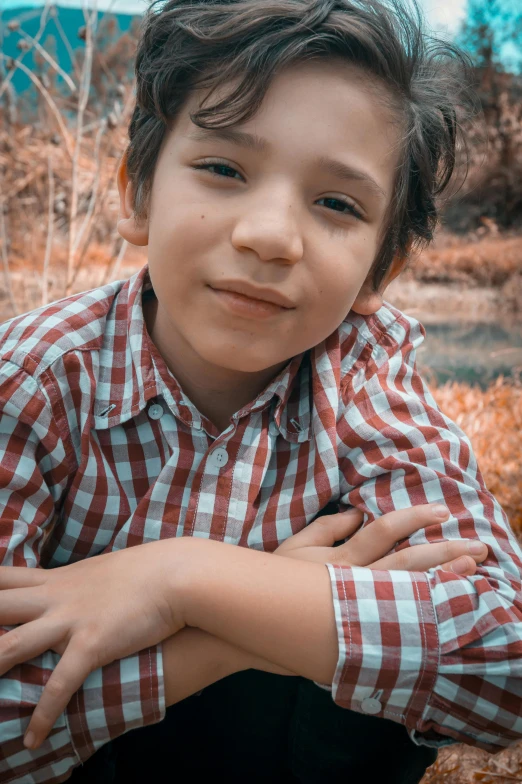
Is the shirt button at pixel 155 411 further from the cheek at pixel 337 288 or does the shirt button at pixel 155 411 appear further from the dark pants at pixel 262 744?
the dark pants at pixel 262 744

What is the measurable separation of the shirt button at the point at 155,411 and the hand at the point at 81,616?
0.26 m

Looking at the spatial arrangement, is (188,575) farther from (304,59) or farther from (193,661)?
(304,59)

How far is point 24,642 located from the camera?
0.85 meters

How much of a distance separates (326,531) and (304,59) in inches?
27.3

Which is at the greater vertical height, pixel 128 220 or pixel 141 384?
pixel 128 220

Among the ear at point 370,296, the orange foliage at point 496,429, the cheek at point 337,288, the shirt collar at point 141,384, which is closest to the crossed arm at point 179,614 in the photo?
the shirt collar at point 141,384

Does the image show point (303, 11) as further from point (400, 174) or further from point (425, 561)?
point (425, 561)

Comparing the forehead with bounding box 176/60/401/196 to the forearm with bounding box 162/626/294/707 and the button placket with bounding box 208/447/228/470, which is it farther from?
the forearm with bounding box 162/626/294/707

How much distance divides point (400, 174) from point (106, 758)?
1.00 meters

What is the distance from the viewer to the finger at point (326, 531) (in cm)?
105

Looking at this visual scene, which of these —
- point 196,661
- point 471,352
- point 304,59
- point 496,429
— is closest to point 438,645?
point 196,661

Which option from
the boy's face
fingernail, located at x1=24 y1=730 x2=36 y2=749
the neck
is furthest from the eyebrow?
fingernail, located at x1=24 y1=730 x2=36 y2=749

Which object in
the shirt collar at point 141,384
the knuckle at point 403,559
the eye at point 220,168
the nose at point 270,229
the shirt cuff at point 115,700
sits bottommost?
the shirt cuff at point 115,700

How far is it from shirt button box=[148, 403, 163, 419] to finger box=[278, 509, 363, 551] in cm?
29
